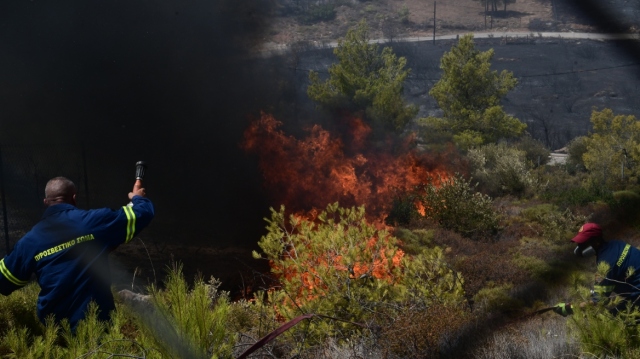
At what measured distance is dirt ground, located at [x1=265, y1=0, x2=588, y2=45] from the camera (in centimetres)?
5128

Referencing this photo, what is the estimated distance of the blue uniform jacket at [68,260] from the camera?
161 inches

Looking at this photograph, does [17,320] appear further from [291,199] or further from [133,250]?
[291,199]

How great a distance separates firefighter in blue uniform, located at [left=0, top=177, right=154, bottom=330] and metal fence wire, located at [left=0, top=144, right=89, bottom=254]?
9.39 metres

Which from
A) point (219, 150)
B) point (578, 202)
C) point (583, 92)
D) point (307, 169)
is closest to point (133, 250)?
point (219, 150)

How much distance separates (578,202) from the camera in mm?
21297

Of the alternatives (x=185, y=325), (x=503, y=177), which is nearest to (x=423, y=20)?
(x=503, y=177)

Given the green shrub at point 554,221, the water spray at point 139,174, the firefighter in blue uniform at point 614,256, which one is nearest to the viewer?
the water spray at point 139,174

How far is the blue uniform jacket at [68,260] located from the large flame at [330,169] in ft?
52.2

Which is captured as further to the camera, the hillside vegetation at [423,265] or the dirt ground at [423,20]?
the dirt ground at [423,20]

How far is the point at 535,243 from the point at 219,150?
33.4 feet

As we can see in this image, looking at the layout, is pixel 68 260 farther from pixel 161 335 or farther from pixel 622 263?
pixel 622 263

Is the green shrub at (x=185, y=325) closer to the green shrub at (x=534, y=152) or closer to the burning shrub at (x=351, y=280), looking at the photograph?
the burning shrub at (x=351, y=280)

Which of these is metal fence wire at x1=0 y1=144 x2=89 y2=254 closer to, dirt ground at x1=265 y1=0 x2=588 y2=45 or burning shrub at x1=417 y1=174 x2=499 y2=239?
burning shrub at x1=417 y1=174 x2=499 y2=239

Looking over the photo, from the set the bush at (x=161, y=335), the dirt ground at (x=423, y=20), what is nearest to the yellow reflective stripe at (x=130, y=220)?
the bush at (x=161, y=335)
